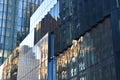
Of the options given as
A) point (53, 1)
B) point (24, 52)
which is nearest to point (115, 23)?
point (53, 1)

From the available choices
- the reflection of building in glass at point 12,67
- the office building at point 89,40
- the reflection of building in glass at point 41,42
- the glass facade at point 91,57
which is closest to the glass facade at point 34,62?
the reflection of building in glass at point 41,42

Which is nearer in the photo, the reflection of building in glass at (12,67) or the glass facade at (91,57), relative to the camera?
the glass facade at (91,57)

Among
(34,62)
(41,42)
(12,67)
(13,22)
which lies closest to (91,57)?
(41,42)

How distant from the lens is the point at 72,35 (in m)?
37.0

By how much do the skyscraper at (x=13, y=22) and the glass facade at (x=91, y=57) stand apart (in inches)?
2491

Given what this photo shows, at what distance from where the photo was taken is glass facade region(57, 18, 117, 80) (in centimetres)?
2888

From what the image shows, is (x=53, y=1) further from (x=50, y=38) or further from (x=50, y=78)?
(x=50, y=78)

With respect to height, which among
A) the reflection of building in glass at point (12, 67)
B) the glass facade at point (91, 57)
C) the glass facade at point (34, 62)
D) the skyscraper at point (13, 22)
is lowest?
the glass facade at point (91, 57)

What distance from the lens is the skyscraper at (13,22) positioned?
101 metres

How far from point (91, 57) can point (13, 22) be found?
7541 cm

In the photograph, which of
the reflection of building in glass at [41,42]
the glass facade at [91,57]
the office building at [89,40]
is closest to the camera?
the office building at [89,40]

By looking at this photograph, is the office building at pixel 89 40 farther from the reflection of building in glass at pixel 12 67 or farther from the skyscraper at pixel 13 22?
the skyscraper at pixel 13 22

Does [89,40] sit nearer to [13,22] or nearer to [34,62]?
[34,62]

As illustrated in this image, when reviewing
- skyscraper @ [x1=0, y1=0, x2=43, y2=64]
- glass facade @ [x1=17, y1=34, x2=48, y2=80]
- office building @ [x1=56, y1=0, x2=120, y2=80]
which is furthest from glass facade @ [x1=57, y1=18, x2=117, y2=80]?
skyscraper @ [x1=0, y1=0, x2=43, y2=64]
